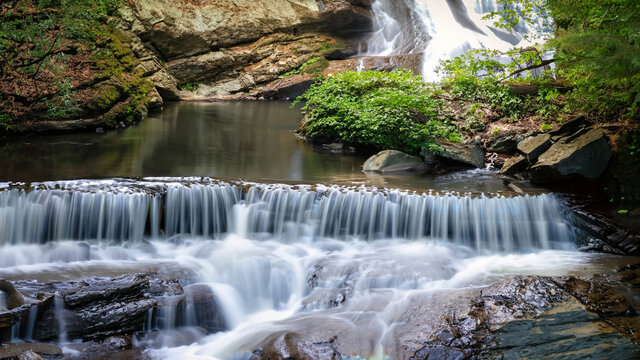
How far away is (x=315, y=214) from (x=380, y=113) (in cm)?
377

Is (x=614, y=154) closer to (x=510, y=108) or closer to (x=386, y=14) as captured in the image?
(x=510, y=108)

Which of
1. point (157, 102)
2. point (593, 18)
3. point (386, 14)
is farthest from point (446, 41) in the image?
point (593, 18)

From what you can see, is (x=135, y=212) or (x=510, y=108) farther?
(x=510, y=108)

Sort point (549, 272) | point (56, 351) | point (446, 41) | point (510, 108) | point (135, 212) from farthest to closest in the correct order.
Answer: point (446, 41)
point (510, 108)
point (135, 212)
point (549, 272)
point (56, 351)

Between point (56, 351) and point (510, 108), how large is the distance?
9827 millimetres

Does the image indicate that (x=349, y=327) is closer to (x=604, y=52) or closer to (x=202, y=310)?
(x=202, y=310)

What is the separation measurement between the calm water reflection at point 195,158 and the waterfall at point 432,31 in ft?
45.6

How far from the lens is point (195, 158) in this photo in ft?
A: 32.6

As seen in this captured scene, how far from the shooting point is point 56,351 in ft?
15.0

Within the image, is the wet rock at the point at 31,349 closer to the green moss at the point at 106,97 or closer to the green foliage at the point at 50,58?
the green foliage at the point at 50,58

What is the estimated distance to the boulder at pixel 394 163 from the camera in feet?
30.8

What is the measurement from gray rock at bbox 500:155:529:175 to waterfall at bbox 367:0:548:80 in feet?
50.2

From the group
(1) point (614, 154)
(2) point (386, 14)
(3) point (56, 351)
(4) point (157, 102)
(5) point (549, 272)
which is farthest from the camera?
(2) point (386, 14)

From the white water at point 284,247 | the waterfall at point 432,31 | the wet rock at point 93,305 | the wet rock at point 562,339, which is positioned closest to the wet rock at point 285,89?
the waterfall at point 432,31
